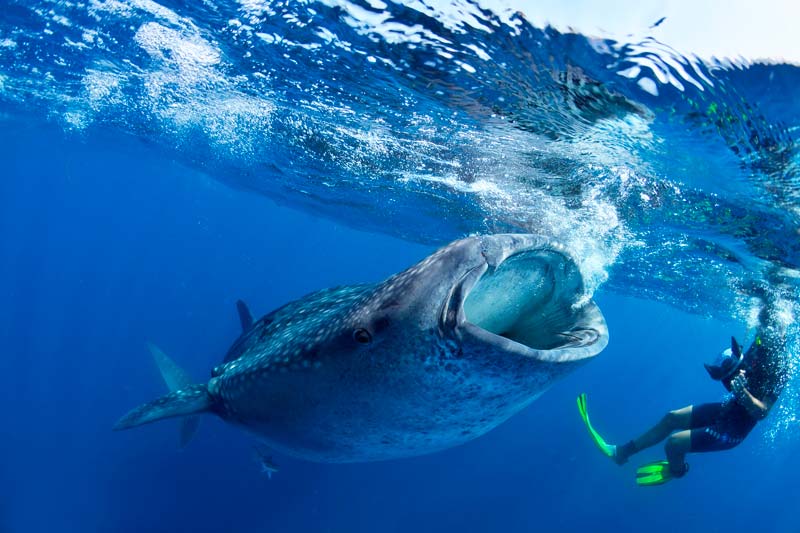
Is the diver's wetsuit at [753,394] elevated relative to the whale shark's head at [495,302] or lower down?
lower down

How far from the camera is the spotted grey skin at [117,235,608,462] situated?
7.69ft

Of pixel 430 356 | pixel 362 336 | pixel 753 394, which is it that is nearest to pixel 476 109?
pixel 362 336

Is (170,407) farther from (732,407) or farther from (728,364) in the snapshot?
(732,407)

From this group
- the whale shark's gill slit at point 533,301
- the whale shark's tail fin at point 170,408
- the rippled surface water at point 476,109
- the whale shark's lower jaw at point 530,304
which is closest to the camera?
the whale shark's lower jaw at point 530,304

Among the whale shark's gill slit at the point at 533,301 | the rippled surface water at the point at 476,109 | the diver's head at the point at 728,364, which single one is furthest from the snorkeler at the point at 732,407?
the whale shark's gill slit at the point at 533,301

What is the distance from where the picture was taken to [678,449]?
337 inches

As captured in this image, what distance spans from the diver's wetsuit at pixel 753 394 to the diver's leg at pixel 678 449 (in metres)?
0.10

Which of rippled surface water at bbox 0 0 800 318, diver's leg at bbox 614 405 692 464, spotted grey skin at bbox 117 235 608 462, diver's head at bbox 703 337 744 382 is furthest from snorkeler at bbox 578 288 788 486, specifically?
spotted grey skin at bbox 117 235 608 462

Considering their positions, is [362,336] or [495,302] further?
[495,302]

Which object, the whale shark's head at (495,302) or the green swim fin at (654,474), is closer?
the whale shark's head at (495,302)

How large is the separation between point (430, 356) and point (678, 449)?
8.48m

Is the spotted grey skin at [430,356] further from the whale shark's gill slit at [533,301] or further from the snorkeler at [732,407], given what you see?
the snorkeler at [732,407]

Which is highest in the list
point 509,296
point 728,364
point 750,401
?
point 509,296

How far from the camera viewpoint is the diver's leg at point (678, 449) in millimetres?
8516
